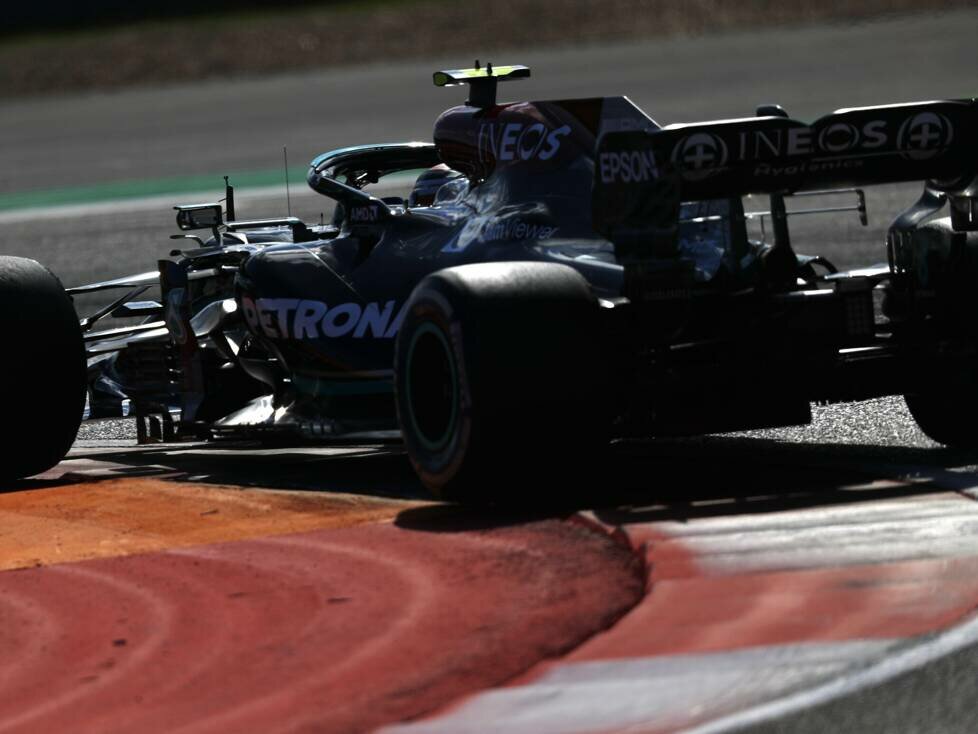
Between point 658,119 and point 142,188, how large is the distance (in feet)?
20.3

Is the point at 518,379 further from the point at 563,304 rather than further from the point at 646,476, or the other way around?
the point at 646,476

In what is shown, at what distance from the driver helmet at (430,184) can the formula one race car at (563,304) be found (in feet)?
0.07

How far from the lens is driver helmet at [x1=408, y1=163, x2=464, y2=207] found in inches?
350

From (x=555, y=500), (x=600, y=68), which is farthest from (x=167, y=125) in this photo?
(x=555, y=500)

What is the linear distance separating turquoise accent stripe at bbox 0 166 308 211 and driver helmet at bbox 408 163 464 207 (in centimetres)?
1296

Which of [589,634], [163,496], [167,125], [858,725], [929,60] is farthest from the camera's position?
[167,125]

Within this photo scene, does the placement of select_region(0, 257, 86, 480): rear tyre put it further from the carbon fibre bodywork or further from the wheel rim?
the wheel rim

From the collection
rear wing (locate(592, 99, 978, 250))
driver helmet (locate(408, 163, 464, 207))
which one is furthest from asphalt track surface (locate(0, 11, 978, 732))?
driver helmet (locate(408, 163, 464, 207))

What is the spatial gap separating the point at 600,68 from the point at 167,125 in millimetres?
6905

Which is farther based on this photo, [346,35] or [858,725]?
[346,35]

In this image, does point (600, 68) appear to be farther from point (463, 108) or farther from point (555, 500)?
point (555, 500)

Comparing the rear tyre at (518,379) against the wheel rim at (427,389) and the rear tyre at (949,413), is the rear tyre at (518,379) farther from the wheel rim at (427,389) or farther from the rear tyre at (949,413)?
the rear tyre at (949,413)

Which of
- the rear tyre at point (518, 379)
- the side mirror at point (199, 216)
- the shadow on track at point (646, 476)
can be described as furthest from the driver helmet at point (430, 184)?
the rear tyre at point (518, 379)

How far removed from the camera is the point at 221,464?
8.42 meters
